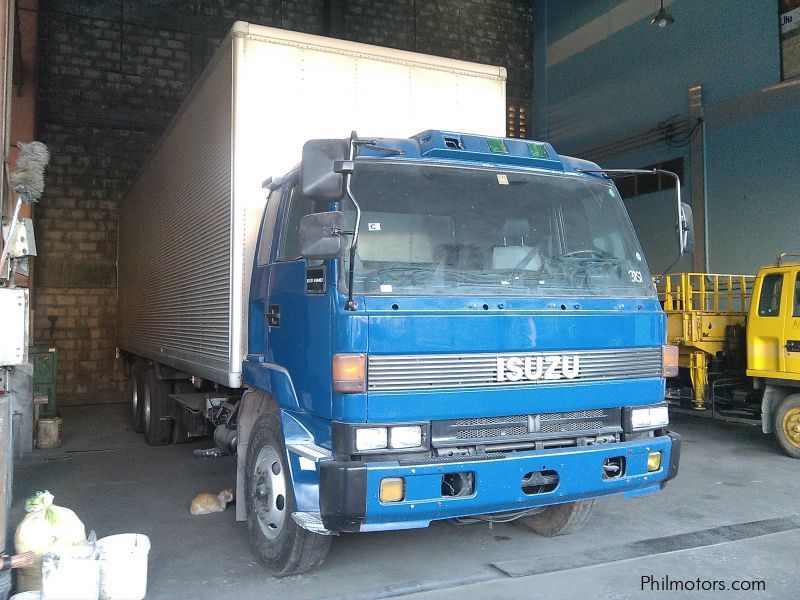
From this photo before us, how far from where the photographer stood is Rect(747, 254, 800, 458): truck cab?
8203mm

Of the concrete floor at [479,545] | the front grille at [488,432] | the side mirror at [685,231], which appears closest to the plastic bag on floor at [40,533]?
the concrete floor at [479,545]

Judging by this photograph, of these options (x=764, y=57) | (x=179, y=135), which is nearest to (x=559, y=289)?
(x=179, y=135)

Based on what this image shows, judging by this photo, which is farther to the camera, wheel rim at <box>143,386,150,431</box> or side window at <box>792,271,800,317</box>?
wheel rim at <box>143,386,150,431</box>

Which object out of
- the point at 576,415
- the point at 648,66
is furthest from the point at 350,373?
the point at 648,66

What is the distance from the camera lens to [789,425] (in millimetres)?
8242

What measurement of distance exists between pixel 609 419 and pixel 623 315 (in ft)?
1.95

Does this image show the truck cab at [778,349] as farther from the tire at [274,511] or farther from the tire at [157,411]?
the tire at [157,411]

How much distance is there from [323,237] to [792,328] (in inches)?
274

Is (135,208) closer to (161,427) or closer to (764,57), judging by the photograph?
(161,427)

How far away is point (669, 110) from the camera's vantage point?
14805 mm

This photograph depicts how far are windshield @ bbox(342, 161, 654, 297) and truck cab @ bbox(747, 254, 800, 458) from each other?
5027 mm

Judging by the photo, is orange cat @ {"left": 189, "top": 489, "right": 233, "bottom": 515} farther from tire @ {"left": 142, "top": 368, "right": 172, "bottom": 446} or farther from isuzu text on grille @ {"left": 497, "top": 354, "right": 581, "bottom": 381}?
isuzu text on grille @ {"left": 497, "top": 354, "right": 581, "bottom": 381}

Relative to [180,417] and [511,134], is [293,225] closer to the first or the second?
[180,417]

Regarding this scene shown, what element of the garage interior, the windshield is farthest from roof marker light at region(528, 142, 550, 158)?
the garage interior
